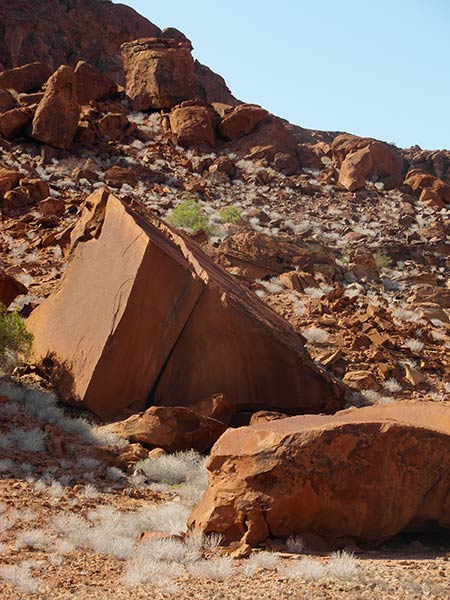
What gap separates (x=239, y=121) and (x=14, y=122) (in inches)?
447

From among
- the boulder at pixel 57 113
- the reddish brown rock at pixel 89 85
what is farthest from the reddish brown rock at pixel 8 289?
the reddish brown rock at pixel 89 85

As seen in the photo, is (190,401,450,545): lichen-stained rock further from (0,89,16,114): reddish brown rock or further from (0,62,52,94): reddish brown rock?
(0,62,52,94): reddish brown rock

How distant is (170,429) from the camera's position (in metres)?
11.0

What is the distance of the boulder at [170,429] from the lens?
36.1 ft

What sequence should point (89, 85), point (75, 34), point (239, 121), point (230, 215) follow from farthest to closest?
point (75, 34), point (239, 121), point (89, 85), point (230, 215)

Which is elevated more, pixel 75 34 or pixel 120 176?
pixel 75 34

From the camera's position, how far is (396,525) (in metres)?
7.68

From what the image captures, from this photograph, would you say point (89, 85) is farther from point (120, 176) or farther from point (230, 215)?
point (230, 215)

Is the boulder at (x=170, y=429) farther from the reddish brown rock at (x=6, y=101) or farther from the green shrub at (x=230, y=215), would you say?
the reddish brown rock at (x=6, y=101)

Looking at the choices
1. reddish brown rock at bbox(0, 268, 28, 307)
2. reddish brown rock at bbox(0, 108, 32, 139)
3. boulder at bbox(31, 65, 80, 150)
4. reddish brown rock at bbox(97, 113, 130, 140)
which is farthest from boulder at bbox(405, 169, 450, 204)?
reddish brown rock at bbox(0, 268, 28, 307)

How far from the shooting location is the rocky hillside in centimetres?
693

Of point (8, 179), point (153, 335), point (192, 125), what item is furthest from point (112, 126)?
point (153, 335)

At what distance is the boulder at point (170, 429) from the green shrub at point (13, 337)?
2.46 meters

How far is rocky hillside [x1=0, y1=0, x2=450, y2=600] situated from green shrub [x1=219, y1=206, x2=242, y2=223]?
9 cm
